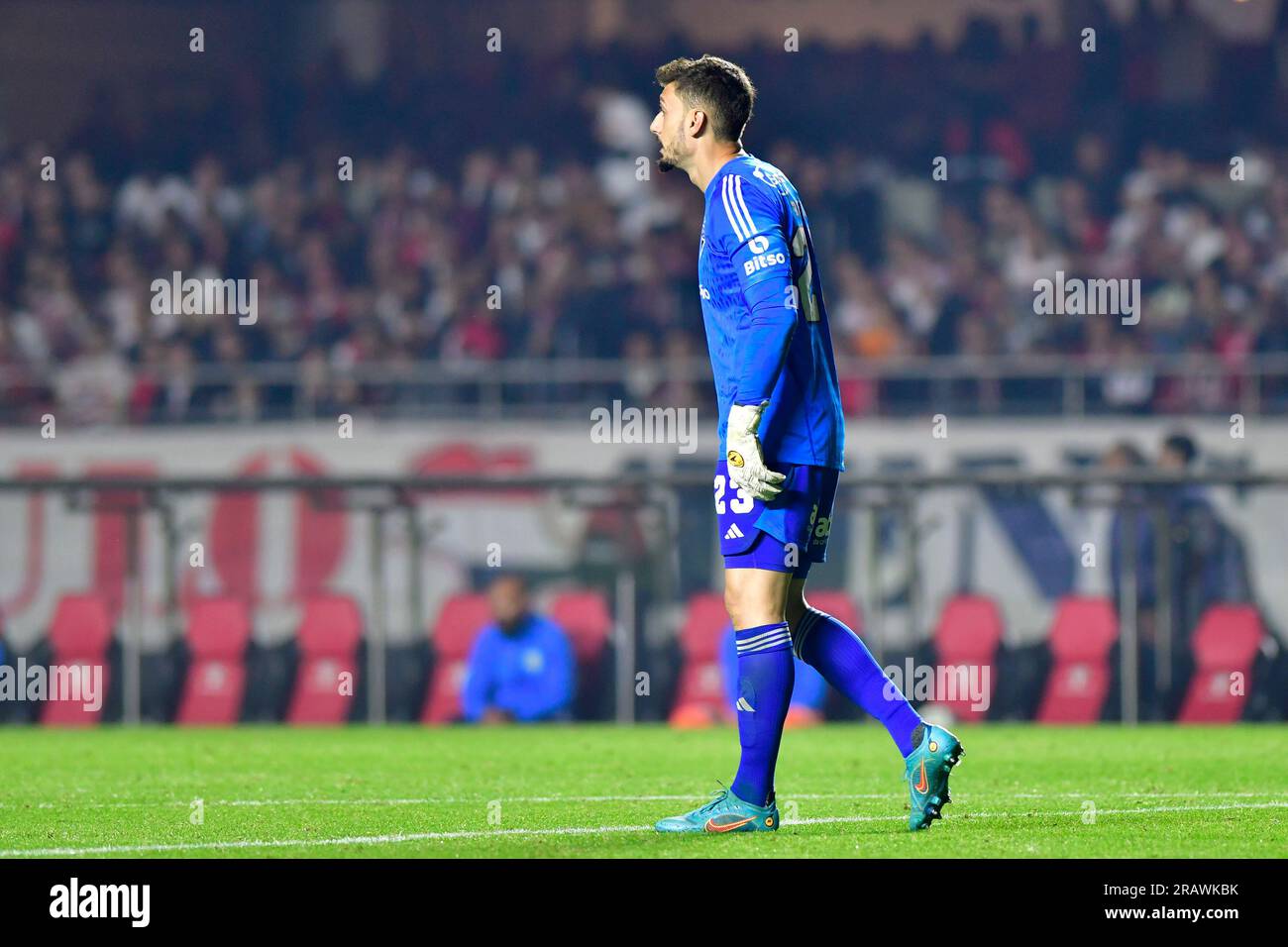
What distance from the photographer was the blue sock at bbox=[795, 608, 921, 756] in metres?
6.19

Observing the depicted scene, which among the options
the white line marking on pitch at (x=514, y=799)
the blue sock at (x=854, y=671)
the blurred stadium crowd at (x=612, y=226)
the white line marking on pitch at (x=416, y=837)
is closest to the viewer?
the white line marking on pitch at (x=416, y=837)

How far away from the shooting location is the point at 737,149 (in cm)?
639

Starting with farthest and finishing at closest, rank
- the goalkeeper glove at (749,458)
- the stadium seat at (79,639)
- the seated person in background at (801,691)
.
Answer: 1. the stadium seat at (79,639)
2. the seated person in background at (801,691)
3. the goalkeeper glove at (749,458)

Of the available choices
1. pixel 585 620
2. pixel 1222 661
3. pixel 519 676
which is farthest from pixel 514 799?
pixel 1222 661

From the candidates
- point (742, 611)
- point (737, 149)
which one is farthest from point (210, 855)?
point (737, 149)

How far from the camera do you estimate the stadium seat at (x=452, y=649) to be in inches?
529

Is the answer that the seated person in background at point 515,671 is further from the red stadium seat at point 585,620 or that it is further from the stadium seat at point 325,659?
the stadium seat at point 325,659

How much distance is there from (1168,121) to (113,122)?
10115mm

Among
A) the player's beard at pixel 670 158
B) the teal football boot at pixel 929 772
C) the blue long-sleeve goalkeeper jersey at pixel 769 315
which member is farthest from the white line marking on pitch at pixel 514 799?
the player's beard at pixel 670 158

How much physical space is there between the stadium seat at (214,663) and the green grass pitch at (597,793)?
1390 mm

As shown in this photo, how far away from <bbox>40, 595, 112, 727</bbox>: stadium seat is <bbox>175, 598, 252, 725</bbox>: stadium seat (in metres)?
0.53

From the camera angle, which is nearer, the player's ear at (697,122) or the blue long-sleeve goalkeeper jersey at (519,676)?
the player's ear at (697,122)

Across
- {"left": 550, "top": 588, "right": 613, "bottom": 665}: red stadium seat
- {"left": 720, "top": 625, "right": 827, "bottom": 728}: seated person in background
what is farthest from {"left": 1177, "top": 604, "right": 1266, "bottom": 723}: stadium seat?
{"left": 550, "top": 588, "right": 613, "bottom": 665}: red stadium seat

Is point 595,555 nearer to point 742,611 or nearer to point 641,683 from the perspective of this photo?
point 641,683
